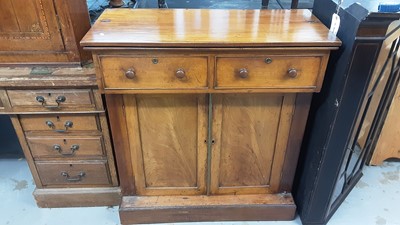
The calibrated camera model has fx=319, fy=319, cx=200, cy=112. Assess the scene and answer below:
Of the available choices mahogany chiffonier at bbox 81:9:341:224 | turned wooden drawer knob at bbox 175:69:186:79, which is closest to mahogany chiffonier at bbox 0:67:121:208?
mahogany chiffonier at bbox 81:9:341:224

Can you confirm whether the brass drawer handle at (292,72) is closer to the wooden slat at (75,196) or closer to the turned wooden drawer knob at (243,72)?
the turned wooden drawer knob at (243,72)

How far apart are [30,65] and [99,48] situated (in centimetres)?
45

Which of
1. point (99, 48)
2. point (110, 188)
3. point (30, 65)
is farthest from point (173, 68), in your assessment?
point (110, 188)

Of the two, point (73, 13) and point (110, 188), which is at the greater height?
point (73, 13)

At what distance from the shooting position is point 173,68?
1.08m

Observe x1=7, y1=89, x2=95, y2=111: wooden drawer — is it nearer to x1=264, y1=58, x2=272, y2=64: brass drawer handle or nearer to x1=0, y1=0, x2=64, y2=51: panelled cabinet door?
x1=0, y1=0, x2=64, y2=51: panelled cabinet door

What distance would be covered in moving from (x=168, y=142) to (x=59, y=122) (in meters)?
0.47

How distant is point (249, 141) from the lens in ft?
4.42

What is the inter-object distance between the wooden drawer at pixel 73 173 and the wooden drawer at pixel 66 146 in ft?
0.16

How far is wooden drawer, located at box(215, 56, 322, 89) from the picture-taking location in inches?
42.6

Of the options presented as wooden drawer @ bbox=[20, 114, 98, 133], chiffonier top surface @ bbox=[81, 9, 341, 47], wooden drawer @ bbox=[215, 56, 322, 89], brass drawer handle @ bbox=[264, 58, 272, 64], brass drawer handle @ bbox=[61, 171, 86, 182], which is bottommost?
brass drawer handle @ bbox=[61, 171, 86, 182]

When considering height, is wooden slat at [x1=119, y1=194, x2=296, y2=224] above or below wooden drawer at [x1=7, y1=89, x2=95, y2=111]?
below

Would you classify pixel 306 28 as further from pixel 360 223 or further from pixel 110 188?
pixel 110 188

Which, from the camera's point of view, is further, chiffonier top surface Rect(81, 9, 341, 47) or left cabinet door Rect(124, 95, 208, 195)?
left cabinet door Rect(124, 95, 208, 195)
